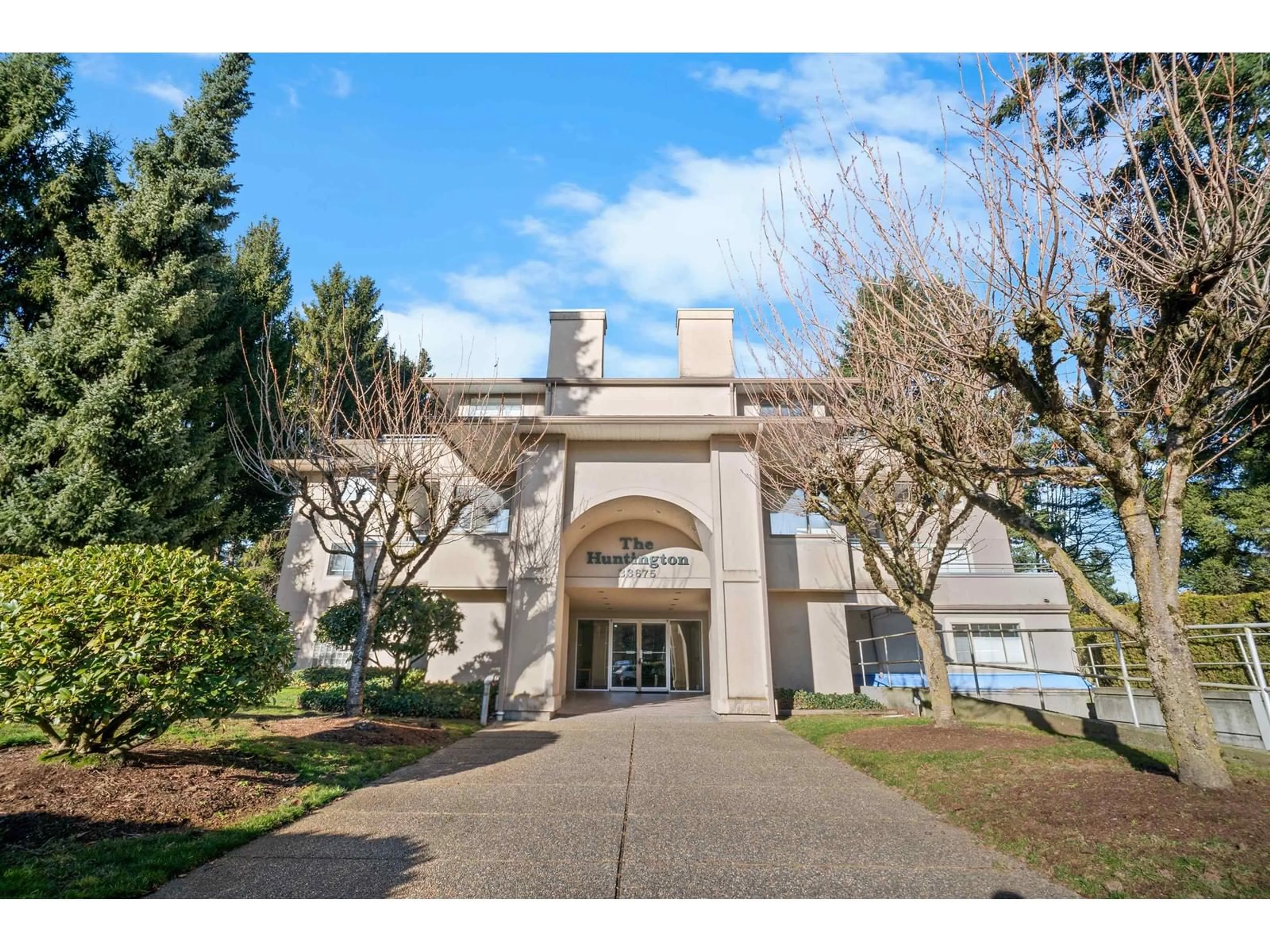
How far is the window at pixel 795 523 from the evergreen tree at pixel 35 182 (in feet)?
67.5

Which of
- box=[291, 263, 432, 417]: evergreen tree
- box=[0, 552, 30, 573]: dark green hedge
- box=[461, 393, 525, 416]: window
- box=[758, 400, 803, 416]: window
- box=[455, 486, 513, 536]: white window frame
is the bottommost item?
box=[0, 552, 30, 573]: dark green hedge

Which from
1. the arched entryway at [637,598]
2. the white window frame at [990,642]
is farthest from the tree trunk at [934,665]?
the white window frame at [990,642]

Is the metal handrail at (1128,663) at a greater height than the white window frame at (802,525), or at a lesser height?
lesser

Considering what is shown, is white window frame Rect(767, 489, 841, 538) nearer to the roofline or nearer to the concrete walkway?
the roofline

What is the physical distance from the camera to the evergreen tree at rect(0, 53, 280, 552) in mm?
11055

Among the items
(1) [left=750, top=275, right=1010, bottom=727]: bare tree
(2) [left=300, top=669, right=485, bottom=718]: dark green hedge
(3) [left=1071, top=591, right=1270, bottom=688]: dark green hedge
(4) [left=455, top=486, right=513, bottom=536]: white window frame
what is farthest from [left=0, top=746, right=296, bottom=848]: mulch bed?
(3) [left=1071, top=591, right=1270, bottom=688]: dark green hedge

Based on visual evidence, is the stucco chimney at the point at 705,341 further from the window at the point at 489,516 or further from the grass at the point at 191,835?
the grass at the point at 191,835

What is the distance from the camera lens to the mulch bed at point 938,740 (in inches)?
310

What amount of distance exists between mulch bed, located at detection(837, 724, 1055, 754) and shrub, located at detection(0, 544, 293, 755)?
8536 mm

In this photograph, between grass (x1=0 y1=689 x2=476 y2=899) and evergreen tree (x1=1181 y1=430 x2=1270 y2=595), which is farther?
evergreen tree (x1=1181 y1=430 x2=1270 y2=595)

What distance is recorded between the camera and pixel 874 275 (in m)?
6.32

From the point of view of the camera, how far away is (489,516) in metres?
16.9
